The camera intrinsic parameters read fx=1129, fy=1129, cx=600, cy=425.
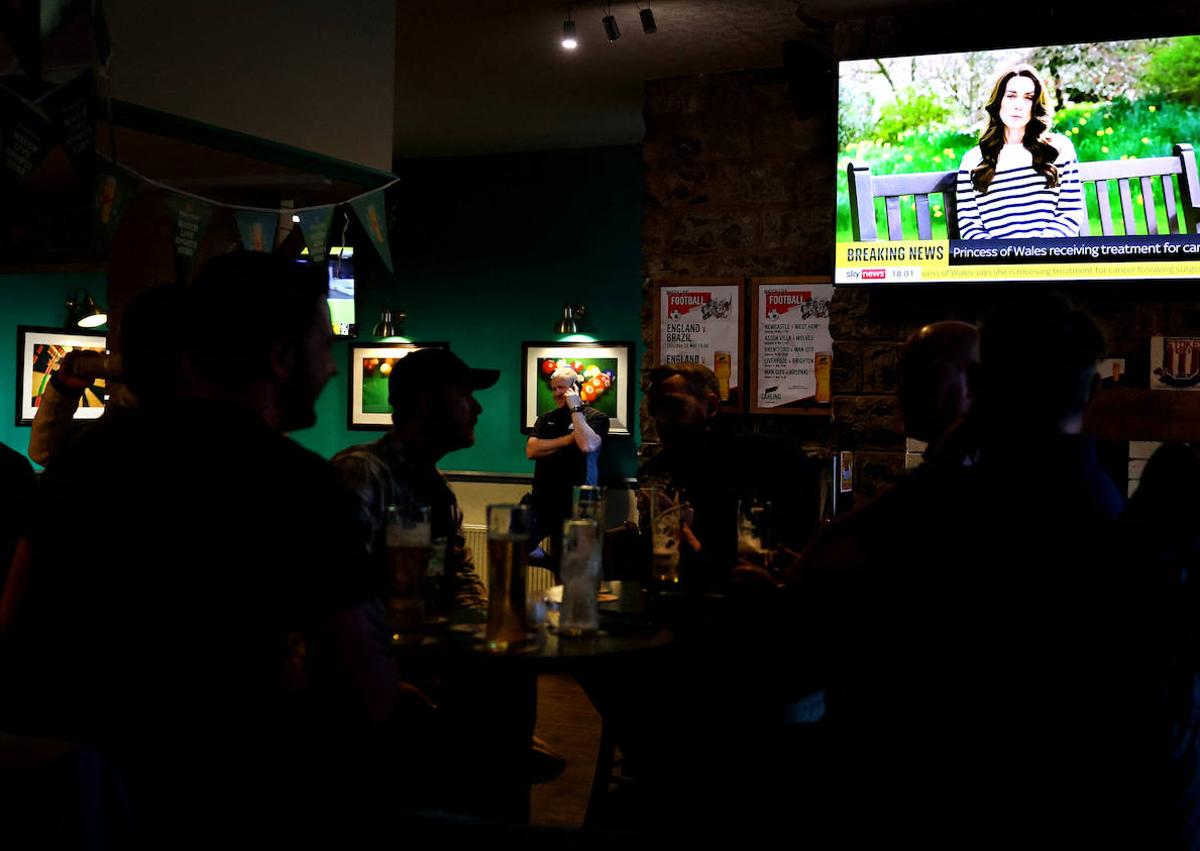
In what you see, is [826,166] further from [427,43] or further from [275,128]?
[275,128]

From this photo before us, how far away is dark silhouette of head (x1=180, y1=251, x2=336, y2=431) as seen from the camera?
1612mm

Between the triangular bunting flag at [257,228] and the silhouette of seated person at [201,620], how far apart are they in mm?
2950

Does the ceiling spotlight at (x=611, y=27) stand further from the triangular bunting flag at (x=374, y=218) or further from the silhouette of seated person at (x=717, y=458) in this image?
the silhouette of seated person at (x=717, y=458)

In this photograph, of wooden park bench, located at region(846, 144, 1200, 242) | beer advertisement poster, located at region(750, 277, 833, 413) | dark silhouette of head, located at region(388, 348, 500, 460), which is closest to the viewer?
dark silhouette of head, located at region(388, 348, 500, 460)

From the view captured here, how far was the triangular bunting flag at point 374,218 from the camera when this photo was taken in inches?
177

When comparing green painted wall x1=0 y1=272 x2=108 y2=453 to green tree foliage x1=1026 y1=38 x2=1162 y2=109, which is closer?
green tree foliage x1=1026 y1=38 x2=1162 y2=109

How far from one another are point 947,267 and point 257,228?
2633 millimetres

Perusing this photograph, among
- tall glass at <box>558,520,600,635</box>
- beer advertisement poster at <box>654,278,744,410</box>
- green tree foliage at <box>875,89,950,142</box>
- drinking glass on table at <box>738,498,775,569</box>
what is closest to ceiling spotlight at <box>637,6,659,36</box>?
green tree foliage at <box>875,89,950,142</box>

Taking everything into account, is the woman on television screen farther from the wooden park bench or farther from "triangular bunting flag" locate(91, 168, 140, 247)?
"triangular bunting flag" locate(91, 168, 140, 247)

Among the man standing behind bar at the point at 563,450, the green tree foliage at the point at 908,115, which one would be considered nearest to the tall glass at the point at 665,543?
the green tree foliage at the point at 908,115

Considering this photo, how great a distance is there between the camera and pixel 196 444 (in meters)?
1.44

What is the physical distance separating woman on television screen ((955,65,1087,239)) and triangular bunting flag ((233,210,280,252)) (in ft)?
8.66

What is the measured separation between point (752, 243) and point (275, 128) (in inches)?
89.8

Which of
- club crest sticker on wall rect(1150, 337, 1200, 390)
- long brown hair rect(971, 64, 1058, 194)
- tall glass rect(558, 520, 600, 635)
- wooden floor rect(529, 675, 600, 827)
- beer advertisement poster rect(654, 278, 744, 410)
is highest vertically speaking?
long brown hair rect(971, 64, 1058, 194)
